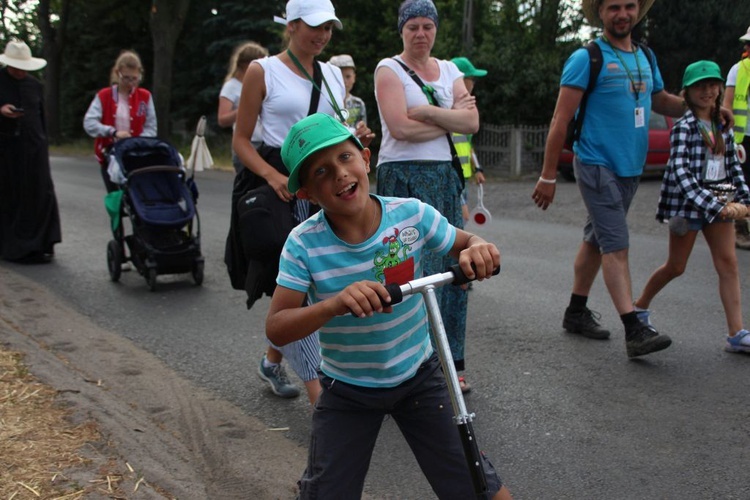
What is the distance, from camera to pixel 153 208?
7891 millimetres

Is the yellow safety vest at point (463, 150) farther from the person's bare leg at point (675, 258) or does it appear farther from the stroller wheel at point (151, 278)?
the stroller wheel at point (151, 278)

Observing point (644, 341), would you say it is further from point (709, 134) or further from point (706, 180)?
point (709, 134)

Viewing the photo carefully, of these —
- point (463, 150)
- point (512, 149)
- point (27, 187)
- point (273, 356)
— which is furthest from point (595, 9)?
point (512, 149)

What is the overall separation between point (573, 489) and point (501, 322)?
114 inches

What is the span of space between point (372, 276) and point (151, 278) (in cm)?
539

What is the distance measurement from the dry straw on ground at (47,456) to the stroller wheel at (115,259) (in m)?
3.71

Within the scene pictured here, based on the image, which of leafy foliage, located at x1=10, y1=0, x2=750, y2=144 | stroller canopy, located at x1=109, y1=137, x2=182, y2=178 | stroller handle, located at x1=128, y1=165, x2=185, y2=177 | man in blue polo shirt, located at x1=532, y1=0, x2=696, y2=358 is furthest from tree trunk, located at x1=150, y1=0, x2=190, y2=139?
man in blue polo shirt, located at x1=532, y1=0, x2=696, y2=358

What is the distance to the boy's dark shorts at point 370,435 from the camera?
2775mm

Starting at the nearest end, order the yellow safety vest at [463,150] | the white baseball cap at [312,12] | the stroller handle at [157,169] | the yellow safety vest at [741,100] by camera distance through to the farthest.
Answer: the white baseball cap at [312,12] → the yellow safety vest at [463,150] → the stroller handle at [157,169] → the yellow safety vest at [741,100]

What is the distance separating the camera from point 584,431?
14.1ft

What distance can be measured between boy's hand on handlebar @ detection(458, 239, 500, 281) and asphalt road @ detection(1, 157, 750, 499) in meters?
1.49

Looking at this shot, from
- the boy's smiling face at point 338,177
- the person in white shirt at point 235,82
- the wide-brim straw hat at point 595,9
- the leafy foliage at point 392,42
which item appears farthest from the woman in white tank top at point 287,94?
the leafy foliage at point 392,42

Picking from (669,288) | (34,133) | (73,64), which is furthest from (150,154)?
(73,64)

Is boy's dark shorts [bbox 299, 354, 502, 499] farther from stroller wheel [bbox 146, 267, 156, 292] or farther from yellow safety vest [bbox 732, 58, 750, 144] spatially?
yellow safety vest [bbox 732, 58, 750, 144]
